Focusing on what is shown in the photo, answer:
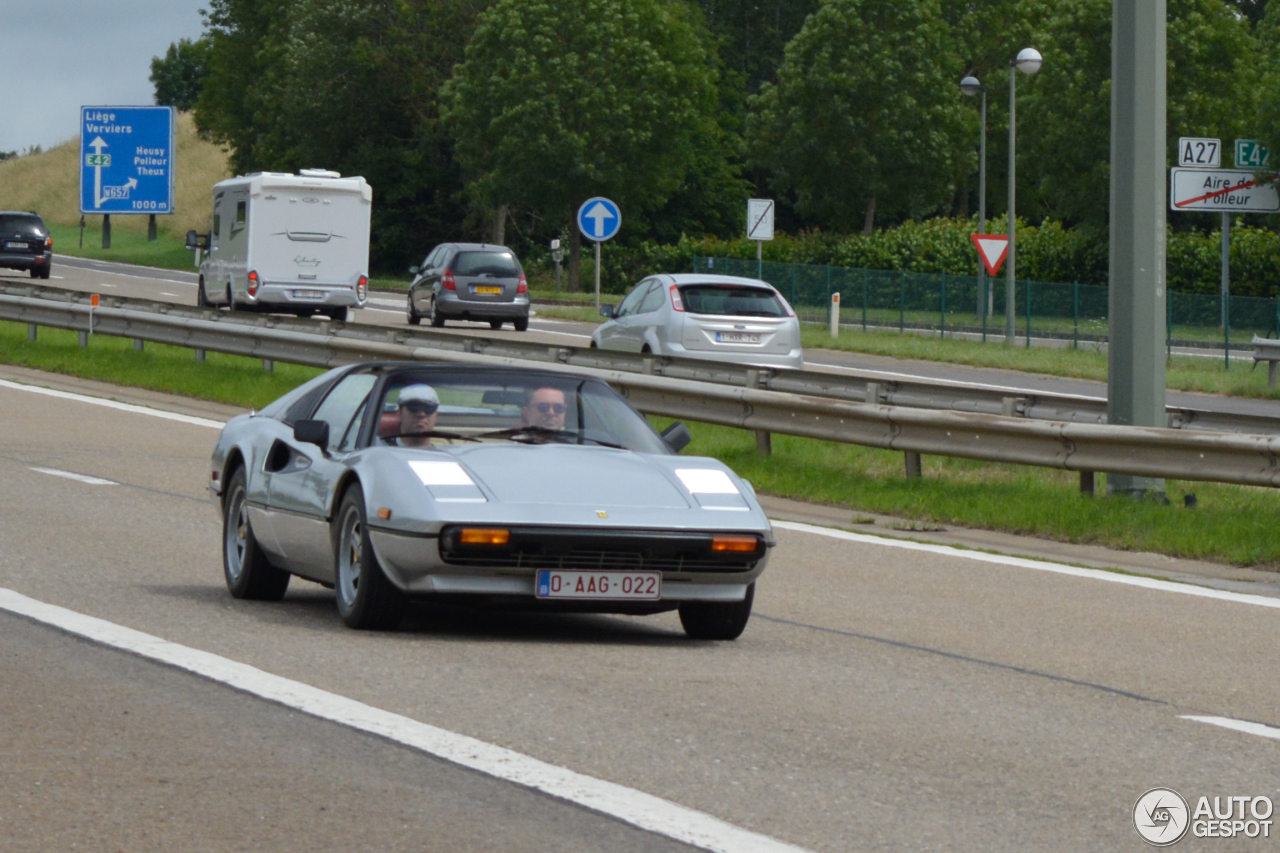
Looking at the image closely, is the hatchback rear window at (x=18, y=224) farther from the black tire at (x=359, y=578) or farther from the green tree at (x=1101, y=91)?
the black tire at (x=359, y=578)

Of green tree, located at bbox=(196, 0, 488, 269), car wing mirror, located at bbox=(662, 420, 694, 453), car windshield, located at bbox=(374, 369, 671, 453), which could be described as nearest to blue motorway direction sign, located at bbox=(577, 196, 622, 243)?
car wing mirror, located at bbox=(662, 420, 694, 453)

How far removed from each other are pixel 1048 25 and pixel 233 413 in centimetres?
4245

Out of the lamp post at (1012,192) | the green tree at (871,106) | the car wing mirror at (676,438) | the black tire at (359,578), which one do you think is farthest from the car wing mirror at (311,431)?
the green tree at (871,106)

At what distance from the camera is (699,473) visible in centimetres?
879

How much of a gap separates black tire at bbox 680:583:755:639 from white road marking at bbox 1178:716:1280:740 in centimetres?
205

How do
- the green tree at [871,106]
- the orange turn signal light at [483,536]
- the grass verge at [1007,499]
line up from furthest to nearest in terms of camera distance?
the green tree at [871,106] < the grass verge at [1007,499] < the orange turn signal light at [483,536]

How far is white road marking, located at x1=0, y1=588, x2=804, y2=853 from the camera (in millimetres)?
5320

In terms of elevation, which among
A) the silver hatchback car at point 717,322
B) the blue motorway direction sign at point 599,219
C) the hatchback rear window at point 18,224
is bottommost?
the silver hatchback car at point 717,322

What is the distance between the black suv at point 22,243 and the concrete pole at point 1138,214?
1794 inches

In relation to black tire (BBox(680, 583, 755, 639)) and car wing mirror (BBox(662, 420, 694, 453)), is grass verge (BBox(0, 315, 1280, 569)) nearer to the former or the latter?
car wing mirror (BBox(662, 420, 694, 453))

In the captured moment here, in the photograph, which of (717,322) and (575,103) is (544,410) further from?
(575,103)

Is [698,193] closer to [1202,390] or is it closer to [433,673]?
[1202,390]

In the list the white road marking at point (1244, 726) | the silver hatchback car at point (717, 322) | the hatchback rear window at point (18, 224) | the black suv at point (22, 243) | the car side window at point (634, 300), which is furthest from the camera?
the hatchback rear window at point (18, 224)

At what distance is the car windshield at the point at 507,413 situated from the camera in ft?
29.4
